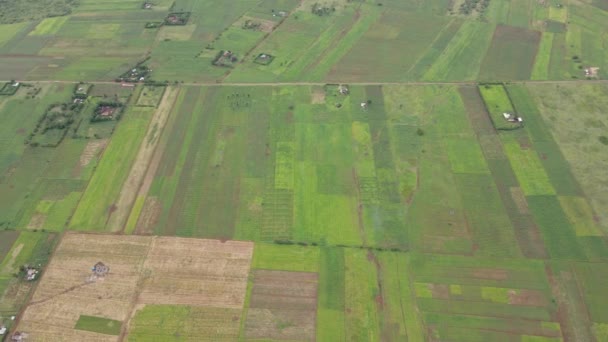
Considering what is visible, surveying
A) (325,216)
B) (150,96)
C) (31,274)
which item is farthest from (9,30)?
(325,216)

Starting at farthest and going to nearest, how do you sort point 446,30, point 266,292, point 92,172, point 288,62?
point 446,30, point 288,62, point 92,172, point 266,292

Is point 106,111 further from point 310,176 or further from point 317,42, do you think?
point 317,42

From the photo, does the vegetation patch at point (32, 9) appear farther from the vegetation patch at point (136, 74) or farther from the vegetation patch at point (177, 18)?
the vegetation patch at point (136, 74)

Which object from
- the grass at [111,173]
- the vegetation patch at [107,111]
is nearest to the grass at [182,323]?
the grass at [111,173]

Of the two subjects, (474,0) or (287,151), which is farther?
(474,0)

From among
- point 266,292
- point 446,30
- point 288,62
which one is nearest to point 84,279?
point 266,292

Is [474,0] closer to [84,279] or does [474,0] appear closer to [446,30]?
[446,30]

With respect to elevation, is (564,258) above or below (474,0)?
below
